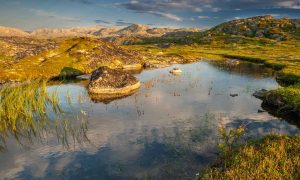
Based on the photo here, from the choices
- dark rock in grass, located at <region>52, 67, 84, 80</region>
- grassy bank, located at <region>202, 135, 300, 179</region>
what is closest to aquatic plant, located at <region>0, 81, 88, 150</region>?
grassy bank, located at <region>202, 135, 300, 179</region>

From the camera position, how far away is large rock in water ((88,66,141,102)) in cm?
4137

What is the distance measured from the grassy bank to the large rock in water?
23256mm

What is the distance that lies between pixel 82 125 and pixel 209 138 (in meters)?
11.0

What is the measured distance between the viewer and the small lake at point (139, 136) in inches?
770

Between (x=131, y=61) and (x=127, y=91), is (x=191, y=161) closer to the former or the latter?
(x=127, y=91)

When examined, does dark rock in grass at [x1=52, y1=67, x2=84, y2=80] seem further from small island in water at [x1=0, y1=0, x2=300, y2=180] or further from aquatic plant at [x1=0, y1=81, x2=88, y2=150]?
aquatic plant at [x1=0, y1=81, x2=88, y2=150]

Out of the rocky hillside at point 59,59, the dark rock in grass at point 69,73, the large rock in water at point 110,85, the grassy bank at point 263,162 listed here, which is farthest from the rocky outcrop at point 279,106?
the rocky hillside at point 59,59

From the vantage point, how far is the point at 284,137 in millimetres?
21234

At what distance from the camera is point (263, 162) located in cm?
1667

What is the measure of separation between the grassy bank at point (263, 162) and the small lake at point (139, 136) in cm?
227

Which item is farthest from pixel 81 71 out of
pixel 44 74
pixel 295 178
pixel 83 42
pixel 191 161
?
pixel 295 178

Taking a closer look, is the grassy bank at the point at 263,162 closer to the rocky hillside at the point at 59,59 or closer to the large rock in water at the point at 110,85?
the large rock in water at the point at 110,85

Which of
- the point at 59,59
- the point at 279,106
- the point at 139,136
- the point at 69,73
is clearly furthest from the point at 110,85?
the point at 59,59

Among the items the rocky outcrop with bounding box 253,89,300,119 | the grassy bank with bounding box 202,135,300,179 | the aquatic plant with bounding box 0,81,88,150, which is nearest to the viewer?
the grassy bank with bounding box 202,135,300,179
